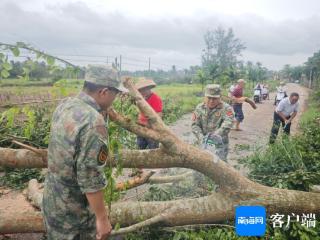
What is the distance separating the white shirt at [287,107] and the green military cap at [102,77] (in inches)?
239

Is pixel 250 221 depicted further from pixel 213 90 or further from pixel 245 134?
pixel 245 134

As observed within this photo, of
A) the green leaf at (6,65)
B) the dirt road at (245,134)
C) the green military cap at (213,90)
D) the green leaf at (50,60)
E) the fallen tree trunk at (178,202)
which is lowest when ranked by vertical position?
the dirt road at (245,134)

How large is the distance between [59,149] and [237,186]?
213 centimetres

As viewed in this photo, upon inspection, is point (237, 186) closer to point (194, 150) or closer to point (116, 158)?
point (194, 150)

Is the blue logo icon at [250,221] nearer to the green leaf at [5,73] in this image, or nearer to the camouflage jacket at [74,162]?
the camouflage jacket at [74,162]

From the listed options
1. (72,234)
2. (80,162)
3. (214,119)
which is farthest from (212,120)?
(80,162)

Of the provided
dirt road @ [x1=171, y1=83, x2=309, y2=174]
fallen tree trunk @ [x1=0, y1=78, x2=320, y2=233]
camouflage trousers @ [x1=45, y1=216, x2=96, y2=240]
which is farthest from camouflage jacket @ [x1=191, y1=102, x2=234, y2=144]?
camouflage trousers @ [x1=45, y1=216, x2=96, y2=240]

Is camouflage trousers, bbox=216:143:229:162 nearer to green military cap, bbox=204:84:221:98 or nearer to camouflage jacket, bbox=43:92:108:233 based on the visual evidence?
green military cap, bbox=204:84:221:98

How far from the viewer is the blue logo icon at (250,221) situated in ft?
11.8

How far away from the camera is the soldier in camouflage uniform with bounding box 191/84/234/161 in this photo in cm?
Result: 477

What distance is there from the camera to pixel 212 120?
16.3ft

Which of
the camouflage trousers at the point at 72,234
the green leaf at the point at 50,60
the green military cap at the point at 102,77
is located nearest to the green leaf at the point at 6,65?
the green leaf at the point at 50,60

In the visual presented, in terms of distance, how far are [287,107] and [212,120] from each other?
3.35m

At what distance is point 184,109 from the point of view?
16.5m
